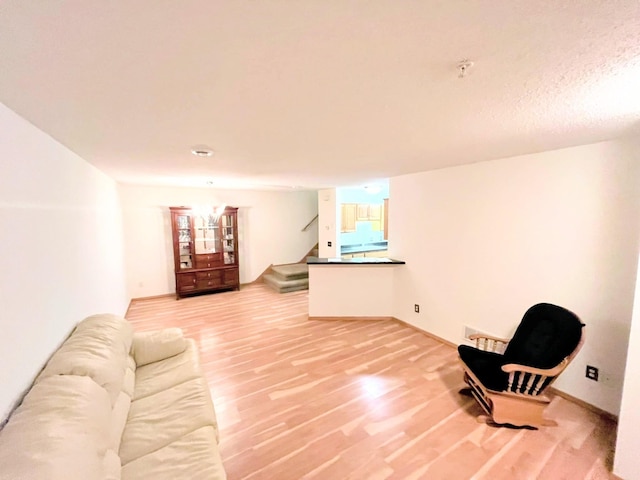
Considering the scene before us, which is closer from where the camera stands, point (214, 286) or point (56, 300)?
point (56, 300)

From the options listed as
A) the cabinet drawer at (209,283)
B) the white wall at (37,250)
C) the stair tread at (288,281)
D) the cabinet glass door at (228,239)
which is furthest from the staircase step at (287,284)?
the white wall at (37,250)

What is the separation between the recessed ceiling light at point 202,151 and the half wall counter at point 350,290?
2.39 m

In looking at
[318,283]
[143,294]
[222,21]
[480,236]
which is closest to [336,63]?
[222,21]

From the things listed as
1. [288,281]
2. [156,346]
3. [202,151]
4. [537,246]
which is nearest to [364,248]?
[288,281]

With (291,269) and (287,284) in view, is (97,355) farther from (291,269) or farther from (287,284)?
(291,269)

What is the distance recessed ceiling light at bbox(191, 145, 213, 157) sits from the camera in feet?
7.55

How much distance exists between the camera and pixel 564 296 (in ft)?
8.35

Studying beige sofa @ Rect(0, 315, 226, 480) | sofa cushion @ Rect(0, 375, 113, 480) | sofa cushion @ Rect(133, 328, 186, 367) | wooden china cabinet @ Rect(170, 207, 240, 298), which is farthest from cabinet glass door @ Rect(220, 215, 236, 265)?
sofa cushion @ Rect(0, 375, 113, 480)

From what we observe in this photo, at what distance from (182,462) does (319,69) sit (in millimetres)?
1975

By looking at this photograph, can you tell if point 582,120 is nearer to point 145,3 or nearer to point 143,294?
point 145,3

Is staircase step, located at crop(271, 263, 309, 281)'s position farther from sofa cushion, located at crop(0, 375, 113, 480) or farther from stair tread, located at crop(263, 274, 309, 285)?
sofa cushion, located at crop(0, 375, 113, 480)

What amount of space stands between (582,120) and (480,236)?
165 cm

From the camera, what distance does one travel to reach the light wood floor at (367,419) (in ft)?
6.09

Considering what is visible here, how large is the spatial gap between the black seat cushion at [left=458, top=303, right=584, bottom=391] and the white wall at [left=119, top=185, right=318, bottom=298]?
515cm
